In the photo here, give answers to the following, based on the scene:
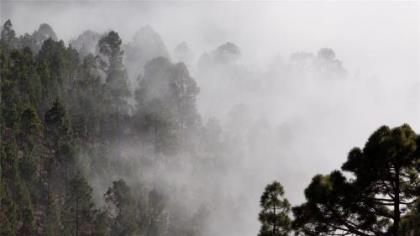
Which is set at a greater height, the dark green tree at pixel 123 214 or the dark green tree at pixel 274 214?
the dark green tree at pixel 123 214

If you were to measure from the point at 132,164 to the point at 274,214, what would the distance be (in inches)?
3093

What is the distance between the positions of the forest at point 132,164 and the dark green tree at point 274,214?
62 millimetres

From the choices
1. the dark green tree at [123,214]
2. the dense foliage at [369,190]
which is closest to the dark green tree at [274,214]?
the dense foliage at [369,190]

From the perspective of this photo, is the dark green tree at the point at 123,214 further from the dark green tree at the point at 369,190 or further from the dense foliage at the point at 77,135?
the dark green tree at the point at 369,190

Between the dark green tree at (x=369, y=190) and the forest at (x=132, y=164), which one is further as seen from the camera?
the forest at (x=132, y=164)

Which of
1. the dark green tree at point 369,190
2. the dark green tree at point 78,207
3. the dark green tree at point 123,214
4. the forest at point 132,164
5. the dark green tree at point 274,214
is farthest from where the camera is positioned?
the dark green tree at point 123,214

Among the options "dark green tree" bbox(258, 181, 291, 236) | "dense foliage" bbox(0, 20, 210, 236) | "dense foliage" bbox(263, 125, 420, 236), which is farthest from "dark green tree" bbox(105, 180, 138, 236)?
"dense foliage" bbox(263, 125, 420, 236)

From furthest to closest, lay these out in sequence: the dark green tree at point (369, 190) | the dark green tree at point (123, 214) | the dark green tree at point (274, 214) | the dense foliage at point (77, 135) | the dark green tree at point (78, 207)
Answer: the dark green tree at point (123, 214), the dark green tree at point (78, 207), the dense foliage at point (77, 135), the dark green tree at point (274, 214), the dark green tree at point (369, 190)

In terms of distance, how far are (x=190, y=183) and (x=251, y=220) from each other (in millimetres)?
17322

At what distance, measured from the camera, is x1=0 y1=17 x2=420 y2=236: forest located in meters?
23.5

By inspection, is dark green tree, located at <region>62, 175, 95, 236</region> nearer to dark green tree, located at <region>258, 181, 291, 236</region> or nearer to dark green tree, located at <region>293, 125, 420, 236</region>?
dark green tree, located at <region>258, 181, 291, 236</region>

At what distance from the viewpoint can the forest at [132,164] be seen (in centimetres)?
2345

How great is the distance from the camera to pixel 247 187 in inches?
5374

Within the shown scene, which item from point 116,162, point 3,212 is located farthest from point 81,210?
point 116,162
